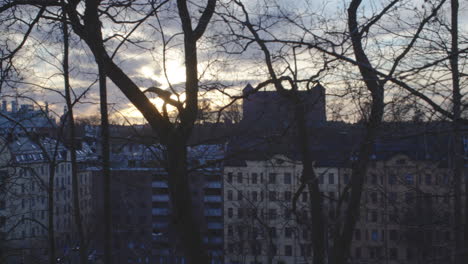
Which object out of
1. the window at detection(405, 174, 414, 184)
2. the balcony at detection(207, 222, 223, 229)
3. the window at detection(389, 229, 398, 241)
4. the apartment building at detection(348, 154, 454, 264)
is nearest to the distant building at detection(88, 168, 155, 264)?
the balcony at detection(207, 222, 223, 229)

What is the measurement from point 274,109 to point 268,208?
11.7 feet

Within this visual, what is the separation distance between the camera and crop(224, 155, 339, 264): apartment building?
516 centimetres

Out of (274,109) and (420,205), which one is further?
(274,109)

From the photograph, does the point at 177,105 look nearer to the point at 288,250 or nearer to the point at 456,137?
the point at 456,137

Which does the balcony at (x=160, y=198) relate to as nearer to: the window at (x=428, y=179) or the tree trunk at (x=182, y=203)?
the window at (x=428, y=179)

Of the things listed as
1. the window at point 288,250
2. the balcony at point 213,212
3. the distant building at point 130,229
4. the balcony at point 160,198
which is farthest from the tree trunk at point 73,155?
the balcony at point 160,198

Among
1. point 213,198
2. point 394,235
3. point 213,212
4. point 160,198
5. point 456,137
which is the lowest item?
point 213,212

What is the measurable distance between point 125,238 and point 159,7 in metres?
11.5

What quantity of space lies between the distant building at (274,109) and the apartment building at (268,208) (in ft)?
1.28

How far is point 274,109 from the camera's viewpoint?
4594 millimetres

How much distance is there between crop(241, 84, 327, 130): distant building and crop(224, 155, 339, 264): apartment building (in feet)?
1.28

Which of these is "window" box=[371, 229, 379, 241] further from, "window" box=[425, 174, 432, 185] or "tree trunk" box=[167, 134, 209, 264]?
"tree trunk" box=[167, 134, 209, 264]

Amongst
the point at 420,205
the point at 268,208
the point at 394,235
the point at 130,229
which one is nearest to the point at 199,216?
the point at 130,229

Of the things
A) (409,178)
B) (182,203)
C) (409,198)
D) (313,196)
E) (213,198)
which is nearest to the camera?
(409,198)
